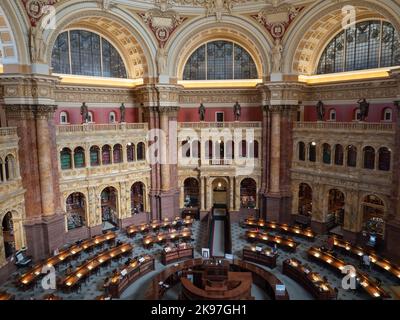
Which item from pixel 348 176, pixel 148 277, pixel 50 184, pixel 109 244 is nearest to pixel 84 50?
pixel 50 184

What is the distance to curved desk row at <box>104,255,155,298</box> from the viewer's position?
759 inches

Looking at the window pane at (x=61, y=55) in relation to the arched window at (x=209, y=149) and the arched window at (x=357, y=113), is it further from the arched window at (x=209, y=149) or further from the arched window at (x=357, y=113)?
the arched window at (x=357, y=113)

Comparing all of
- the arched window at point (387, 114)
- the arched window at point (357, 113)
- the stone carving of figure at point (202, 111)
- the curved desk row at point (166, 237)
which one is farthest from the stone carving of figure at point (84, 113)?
the arched window at point (387, 114)

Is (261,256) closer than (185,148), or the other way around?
(261,256)

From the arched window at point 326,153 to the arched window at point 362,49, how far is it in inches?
289

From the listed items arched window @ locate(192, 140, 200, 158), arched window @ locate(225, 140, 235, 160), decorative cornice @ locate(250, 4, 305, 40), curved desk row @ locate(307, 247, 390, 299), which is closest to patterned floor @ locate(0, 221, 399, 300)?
curved desk row @ locate(307, 247, 390, 299)

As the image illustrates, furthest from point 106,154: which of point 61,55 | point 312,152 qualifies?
point 312,152

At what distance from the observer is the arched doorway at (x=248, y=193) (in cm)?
3350

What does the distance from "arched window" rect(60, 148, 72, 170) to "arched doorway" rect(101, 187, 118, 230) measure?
5.18m

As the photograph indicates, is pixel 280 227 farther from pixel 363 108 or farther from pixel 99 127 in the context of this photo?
pixel 99 127

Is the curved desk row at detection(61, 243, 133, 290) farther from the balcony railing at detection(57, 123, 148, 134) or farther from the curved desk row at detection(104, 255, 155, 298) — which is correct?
the balcony railing at detection(57, 123, 148, 134)

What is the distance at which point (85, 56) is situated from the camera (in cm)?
2967

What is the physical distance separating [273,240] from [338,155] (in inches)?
371

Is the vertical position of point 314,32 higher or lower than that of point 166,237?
higher
